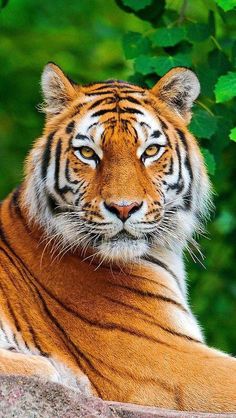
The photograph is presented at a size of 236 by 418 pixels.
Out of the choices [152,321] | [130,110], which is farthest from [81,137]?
[152,321]

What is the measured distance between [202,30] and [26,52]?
4015 millimetres

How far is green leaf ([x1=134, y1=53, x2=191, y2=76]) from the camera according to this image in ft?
23.5

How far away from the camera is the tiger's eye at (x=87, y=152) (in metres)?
5.93

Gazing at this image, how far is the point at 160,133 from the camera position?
606 cm

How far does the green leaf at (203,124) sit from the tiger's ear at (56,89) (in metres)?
1.21

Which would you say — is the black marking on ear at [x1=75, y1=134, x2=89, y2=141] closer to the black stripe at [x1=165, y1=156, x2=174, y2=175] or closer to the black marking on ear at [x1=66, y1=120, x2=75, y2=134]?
the black marking on ear at [x1=66, y1=120, x2=75, y2=134]

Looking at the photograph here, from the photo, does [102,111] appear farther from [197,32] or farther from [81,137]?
[197,32]

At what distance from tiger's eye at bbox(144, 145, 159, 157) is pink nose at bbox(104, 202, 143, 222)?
0.42m

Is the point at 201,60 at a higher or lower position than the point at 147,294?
higher

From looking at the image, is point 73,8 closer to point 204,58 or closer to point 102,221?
point 204,58

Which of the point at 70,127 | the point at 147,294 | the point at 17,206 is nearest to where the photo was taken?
the point at 147,294

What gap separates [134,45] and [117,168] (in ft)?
6.38

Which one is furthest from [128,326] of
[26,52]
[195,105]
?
[26,52]

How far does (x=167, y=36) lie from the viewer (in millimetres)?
7352
